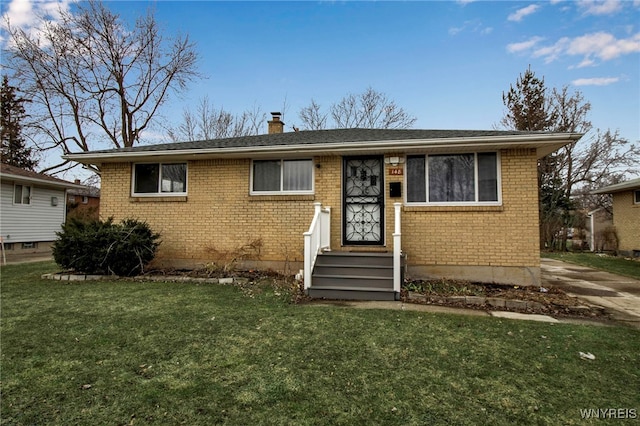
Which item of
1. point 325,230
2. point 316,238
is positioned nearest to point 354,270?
point 316,238

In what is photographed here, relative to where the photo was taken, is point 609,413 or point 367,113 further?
point 367,113

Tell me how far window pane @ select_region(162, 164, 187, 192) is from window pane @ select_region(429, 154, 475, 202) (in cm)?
620

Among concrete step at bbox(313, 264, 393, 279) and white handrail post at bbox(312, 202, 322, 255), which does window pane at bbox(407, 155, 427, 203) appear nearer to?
concrete step at bbox(313, 264, 393, 279)

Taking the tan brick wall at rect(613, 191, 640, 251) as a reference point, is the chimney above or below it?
above

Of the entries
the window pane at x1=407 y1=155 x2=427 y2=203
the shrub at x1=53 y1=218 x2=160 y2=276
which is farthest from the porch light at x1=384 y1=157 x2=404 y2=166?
the shrub at x1=53 y1=218 x2=160 y2=276

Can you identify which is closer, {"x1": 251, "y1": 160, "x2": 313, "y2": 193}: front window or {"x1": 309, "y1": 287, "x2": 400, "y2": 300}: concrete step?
{"x1": 309, "y1": 287, "x2": 400, "y2": 300}: concrete step

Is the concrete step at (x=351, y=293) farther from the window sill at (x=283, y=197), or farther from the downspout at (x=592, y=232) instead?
the downspout at (x=592, y=232)

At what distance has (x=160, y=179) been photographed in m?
8.71

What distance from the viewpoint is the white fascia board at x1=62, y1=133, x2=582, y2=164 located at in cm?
639

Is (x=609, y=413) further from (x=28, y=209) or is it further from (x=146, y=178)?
(x=28, y=209)

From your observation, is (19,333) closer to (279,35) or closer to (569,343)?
(569,343)

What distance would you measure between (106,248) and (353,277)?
18.8ft

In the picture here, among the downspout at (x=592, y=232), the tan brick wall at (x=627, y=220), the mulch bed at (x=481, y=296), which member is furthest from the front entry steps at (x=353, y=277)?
the downspout at (x=592, y=232)

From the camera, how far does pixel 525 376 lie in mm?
3080
